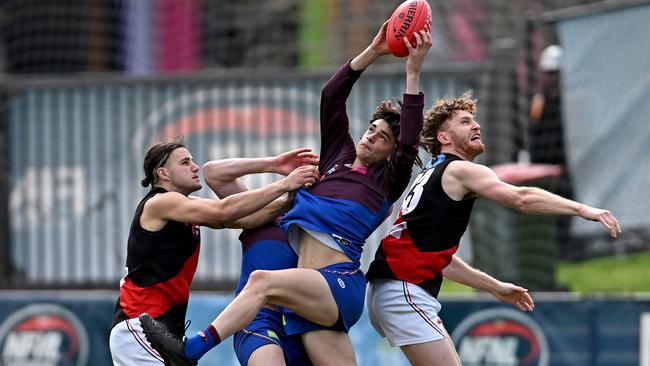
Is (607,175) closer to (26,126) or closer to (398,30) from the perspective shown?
(398,30)

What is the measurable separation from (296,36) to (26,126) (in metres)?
3.73

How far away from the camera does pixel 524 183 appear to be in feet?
38.5

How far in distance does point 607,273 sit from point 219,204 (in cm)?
621

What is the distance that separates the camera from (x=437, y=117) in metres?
7.82

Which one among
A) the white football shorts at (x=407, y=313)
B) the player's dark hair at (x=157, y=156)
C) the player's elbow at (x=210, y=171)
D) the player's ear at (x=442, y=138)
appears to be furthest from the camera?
the player's elbow at (x=210, y=171)

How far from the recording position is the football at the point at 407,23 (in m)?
7.43

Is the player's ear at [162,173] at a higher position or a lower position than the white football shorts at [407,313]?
higher

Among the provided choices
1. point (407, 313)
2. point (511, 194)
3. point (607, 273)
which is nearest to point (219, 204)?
point (407, 313)

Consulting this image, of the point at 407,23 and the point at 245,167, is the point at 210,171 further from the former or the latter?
the point at 407,23

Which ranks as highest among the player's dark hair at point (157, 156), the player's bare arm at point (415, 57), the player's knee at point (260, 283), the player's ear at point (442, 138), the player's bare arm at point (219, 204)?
the player's bare arm at point (415, 57)

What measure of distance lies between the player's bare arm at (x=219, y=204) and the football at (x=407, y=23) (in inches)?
33.7

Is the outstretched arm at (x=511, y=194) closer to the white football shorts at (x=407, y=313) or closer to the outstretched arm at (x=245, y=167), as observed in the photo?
the white football shorts at (x=407, y=313)

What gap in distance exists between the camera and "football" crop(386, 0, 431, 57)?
7.43 meters

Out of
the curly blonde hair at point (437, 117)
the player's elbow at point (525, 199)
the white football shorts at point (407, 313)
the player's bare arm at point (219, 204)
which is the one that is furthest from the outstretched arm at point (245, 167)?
the player's elbow at point (525, 199)
